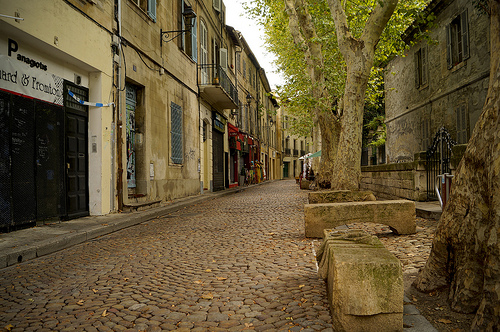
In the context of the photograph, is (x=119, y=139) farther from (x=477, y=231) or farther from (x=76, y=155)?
(x=477, y=231)

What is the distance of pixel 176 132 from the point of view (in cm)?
1439

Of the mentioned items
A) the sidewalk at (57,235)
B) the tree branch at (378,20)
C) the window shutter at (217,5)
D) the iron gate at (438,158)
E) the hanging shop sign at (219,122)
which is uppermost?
the window shutter at (217,5)

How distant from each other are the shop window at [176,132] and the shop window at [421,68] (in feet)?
34.2

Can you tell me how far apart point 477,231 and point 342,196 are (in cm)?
576

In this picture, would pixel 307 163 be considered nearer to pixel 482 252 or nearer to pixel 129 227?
pixel 129 227

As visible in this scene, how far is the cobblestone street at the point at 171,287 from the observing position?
2846mm

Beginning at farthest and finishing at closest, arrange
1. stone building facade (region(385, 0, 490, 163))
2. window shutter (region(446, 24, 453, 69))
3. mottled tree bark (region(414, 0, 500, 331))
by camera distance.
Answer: window shutter (region(446, 24, 453, 69))
stone building facade (region(385, 0, 490, 163))
mottled tree bark (region(414, 0, 500, 331))

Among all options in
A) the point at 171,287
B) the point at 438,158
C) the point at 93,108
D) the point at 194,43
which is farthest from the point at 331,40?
the point at 171,287

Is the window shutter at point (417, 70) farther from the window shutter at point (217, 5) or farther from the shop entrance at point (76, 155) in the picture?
the shop entrance at point (76, 155)

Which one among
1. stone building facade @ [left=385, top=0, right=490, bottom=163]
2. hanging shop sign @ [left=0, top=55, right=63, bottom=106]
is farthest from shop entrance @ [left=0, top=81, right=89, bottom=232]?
stone building facade @ [left=385, top=0, right=490, bottom=163]

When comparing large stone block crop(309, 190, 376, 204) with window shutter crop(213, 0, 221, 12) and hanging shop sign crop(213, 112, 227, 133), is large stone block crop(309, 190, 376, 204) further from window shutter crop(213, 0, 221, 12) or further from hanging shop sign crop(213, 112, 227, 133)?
window shutter crop(213, 0, 221, 12)

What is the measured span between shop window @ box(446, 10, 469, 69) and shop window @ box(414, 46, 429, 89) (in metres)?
1.95

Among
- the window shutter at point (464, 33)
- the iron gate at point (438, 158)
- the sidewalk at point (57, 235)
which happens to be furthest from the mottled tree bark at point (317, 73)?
the sidewalk at point (57, 235)

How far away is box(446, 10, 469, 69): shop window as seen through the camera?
13.4m
